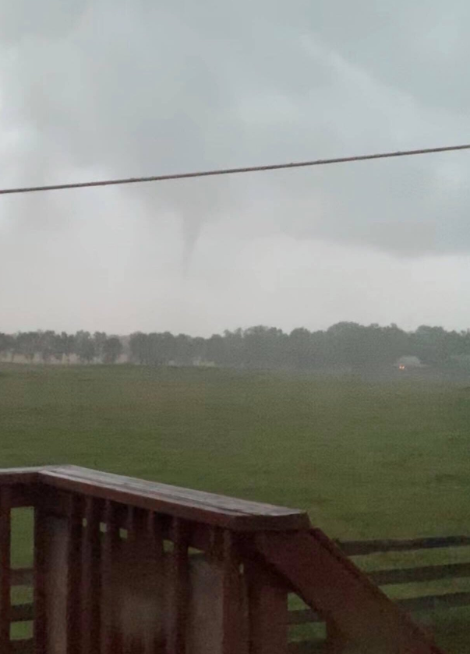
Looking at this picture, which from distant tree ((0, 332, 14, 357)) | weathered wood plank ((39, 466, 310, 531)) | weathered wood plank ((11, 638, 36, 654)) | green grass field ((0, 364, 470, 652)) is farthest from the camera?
green grass field ((0, 364, 470, 652))

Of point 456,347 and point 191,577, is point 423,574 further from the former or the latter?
point 191,577

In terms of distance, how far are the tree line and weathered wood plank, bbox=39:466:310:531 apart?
2.98m

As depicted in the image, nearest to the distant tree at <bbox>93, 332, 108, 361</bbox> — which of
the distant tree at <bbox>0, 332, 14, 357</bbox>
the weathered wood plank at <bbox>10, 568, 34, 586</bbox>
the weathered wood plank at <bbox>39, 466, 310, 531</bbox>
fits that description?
the distant tree at <bbox>0, 332, 14, 357</bbox>

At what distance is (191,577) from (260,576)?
0.21 meters

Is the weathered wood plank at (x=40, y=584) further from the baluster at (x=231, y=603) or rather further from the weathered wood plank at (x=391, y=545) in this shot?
the weathered wood plank at (x=391, y=545)

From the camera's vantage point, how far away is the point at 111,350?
5379 mm

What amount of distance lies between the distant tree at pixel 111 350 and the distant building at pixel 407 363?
1797mm

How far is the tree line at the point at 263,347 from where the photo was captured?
5.32 meters

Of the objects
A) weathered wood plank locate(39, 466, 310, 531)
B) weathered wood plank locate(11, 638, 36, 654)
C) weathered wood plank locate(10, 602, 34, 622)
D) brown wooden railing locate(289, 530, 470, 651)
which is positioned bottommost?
brown wooden railing locate(289, 530, 470, 651)

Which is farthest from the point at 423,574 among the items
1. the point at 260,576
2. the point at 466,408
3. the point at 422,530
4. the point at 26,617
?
the point at 466,408

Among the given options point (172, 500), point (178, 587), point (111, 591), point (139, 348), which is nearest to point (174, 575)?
point (178, 587)

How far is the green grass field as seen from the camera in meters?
6.24

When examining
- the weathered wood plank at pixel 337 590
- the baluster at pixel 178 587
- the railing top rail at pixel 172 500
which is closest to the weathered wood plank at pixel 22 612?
the railing top rail at pixel 172 500

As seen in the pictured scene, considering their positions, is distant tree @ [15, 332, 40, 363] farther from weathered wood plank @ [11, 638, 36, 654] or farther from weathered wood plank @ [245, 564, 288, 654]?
weathered wood plank @ [245, 564, 288, 654]
